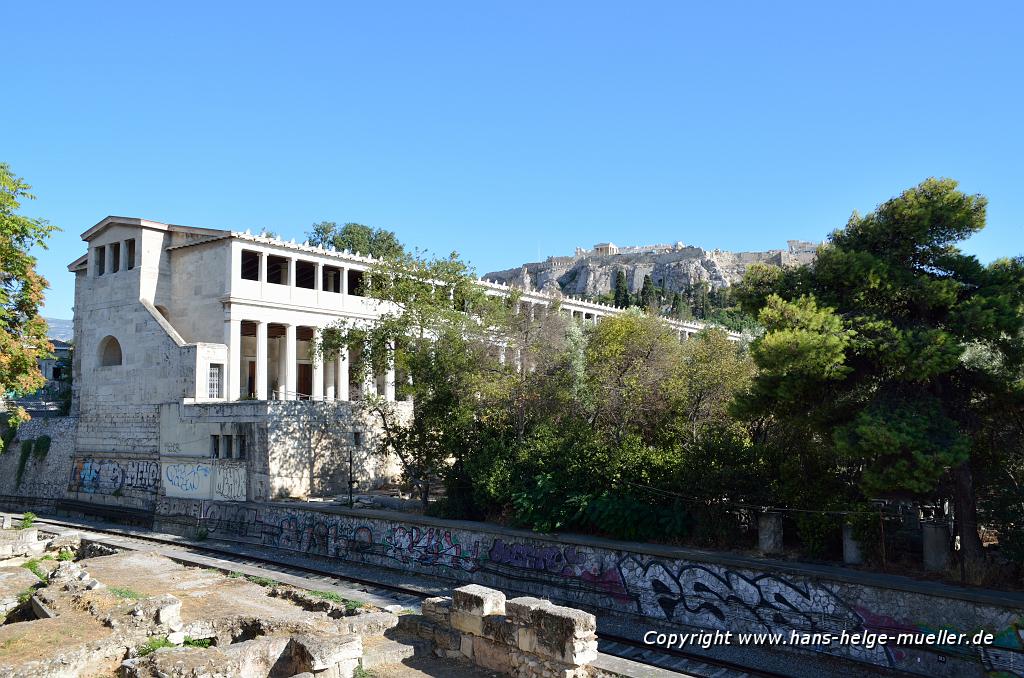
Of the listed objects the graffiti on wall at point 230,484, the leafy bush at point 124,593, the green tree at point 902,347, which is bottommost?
the leafy bush at point 124,593

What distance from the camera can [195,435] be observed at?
102 feet

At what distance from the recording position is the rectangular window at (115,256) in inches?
1513

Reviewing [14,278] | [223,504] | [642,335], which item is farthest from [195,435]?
[642,335]

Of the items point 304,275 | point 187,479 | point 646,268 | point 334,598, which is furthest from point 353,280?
point 646,268

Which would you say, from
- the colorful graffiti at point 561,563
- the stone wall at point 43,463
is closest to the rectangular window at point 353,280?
the stone wall at point 43,463

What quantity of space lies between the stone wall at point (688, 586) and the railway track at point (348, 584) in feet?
4.72

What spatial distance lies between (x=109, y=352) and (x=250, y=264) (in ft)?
28.6

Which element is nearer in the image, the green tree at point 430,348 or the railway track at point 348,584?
the railway track at point 348,584

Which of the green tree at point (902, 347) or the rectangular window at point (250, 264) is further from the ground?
the rectangular window at point (250, 264)

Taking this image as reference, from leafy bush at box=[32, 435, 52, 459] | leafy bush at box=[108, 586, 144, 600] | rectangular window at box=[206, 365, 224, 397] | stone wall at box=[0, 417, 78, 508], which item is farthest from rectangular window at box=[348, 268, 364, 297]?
leafy bush at box=[108, 586, 144, 600]

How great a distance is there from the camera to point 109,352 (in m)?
38.1

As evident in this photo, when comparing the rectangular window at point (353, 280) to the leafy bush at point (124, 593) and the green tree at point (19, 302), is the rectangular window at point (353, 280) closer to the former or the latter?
the green tree at point (19, 302)

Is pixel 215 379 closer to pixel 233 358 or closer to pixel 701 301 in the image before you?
pixel 233 358

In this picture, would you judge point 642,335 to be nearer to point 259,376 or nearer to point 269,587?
point 269,587
